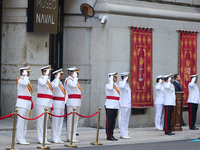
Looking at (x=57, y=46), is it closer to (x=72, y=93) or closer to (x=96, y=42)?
(x=96, y=42)

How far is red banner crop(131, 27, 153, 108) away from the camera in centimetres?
1916

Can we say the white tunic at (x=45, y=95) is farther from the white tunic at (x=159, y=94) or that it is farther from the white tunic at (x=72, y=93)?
the white tunic at (x=159, y=94)

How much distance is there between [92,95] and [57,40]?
249 cm

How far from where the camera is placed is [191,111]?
1925 centimetres

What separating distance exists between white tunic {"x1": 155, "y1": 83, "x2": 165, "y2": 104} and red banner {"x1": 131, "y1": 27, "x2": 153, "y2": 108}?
0.84 m

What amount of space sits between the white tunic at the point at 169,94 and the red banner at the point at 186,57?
393cm

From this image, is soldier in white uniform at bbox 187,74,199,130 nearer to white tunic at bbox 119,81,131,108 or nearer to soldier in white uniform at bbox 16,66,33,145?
white tunic at bbox 119,81,131,108

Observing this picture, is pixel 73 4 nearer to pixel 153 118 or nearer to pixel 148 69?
pixel 148 69

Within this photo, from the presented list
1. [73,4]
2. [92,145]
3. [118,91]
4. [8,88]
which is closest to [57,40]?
[73,4]

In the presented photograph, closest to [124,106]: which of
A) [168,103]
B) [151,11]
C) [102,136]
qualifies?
[102,136]

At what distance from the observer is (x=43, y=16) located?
55.9 feet

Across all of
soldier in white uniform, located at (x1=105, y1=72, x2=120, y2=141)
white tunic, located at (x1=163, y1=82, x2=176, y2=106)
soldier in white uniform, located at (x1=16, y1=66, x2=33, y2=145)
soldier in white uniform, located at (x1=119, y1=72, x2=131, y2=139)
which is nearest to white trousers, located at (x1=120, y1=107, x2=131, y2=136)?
soldier in white uniform, located at (x1=119, y1=72, x2=131, y2=139)

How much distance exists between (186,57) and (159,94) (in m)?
3.23

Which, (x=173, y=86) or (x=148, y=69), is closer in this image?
(x=173, y=86)
